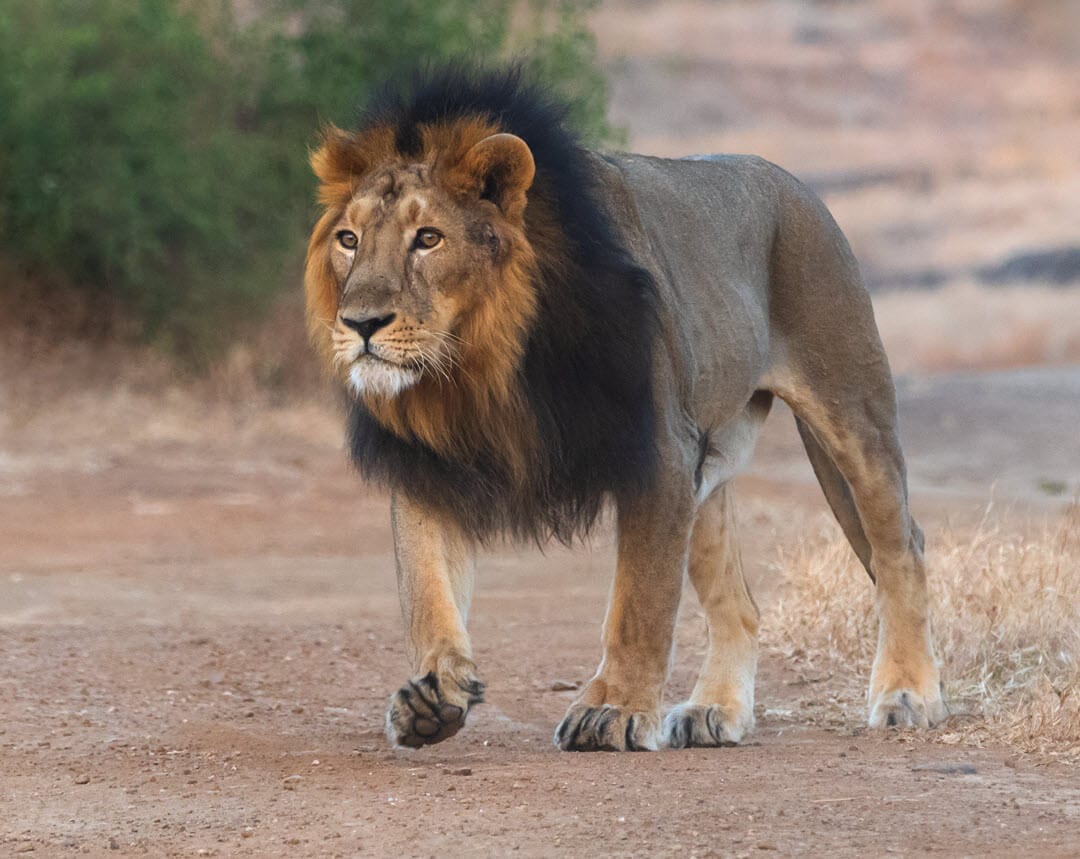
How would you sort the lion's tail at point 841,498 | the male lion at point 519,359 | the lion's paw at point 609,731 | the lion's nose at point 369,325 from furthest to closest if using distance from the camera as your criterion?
the lion's tail at point 841,498 → the lion's paw at point 609,731 → the male lion at point 519,359 → the lion's nose at point 369,325

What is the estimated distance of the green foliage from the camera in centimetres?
1373

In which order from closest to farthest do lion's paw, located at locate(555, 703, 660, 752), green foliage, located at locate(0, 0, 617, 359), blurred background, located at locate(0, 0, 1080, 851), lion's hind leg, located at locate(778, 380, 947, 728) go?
lion's paw, located at locate(555, 703, 660, 752), lion's hind leg, located at locate(778, 380, 947, 728), blurred background, located at locate(0, 0, 1080, 851), green foliage, located at locate(0, 0, 617, 359)

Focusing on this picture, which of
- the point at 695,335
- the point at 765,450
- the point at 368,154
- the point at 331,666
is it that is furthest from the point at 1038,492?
the point at 368,154

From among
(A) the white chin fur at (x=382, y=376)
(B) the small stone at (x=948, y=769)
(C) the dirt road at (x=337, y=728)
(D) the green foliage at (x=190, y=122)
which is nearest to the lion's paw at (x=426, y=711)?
(C) the dirt road at (x=337, y=728)

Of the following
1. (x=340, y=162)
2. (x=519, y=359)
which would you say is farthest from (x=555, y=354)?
(x=340, y=162)

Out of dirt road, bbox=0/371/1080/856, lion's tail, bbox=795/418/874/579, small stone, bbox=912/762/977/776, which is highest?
lion's tail, bbox=795/418/874/579

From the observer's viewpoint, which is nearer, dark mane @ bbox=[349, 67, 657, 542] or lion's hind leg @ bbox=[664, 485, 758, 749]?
dark mane @ bbox=[349, 67, 657, 542]

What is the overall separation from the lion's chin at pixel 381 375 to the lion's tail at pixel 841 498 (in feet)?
6.69

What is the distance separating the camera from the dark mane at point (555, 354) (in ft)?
16.2

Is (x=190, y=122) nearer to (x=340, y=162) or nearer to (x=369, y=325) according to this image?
(x=340, y=162)

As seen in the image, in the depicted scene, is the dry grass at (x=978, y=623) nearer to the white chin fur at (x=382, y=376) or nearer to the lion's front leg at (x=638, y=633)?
the lion's front leg at (x=638, y=633)

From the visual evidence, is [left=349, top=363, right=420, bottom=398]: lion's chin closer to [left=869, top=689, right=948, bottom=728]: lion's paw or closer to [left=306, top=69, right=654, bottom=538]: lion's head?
[left=306, top=69, right=654, bottom=538]: lion's head

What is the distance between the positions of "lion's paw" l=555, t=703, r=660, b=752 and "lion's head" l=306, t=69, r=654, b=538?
52 centimetres

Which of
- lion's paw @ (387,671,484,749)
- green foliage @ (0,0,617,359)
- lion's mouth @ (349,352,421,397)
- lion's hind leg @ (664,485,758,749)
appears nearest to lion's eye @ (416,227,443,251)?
lion's mouth @ (349,352,421,397)
